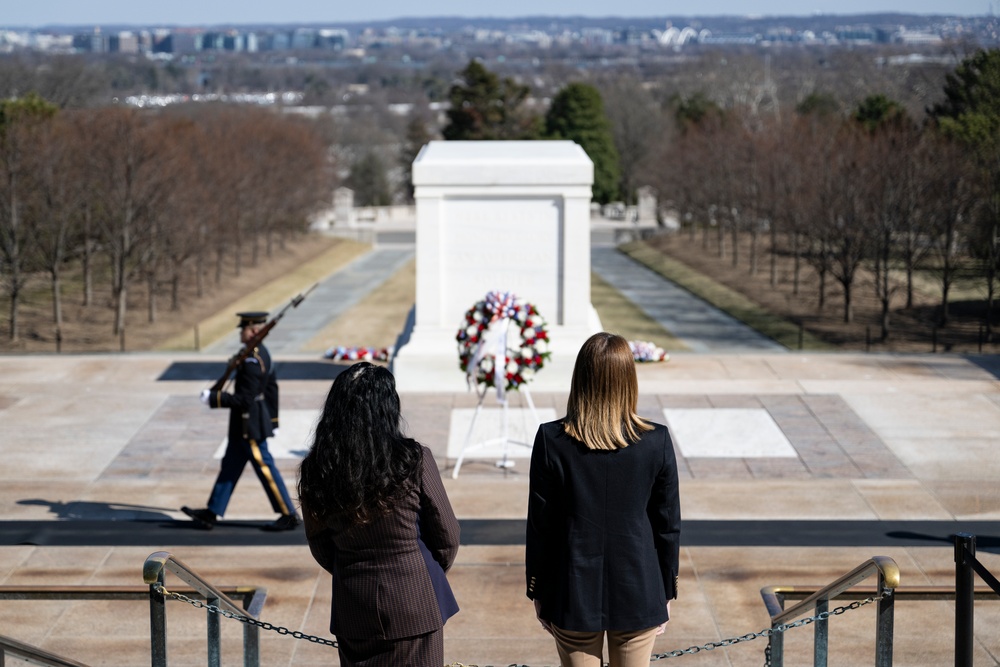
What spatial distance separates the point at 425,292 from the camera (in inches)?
544

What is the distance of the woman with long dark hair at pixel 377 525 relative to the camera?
398cm

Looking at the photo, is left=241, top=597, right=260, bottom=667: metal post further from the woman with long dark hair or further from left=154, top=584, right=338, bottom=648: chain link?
the woman with long dark hair

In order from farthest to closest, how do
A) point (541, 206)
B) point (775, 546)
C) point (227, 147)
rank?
point (227, 147) → point (541, 206) → point (775, 546)

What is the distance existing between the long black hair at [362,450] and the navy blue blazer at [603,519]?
512 mm

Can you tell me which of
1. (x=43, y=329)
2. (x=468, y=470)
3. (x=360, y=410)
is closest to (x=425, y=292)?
(x=468, y=470)

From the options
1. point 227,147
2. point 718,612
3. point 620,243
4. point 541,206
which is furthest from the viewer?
point 620,243

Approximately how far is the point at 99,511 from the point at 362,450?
6.14 metres

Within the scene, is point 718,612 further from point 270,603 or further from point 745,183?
point 745,183

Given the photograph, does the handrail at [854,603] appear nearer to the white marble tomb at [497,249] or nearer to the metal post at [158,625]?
the metal post at [158,625]

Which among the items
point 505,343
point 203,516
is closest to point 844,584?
point 203,516

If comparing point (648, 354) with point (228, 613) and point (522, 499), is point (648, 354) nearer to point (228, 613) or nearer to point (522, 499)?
point (522, 499)

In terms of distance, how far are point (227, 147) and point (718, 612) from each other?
43598 mm

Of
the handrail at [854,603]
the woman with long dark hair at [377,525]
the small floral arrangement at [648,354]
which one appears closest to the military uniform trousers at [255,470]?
the handrail at [854,603]

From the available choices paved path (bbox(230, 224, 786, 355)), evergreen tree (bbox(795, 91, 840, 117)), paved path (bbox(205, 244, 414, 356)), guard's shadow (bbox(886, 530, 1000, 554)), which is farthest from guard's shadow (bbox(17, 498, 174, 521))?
evergreen tree (bbox(795, 91, 840, 117))
